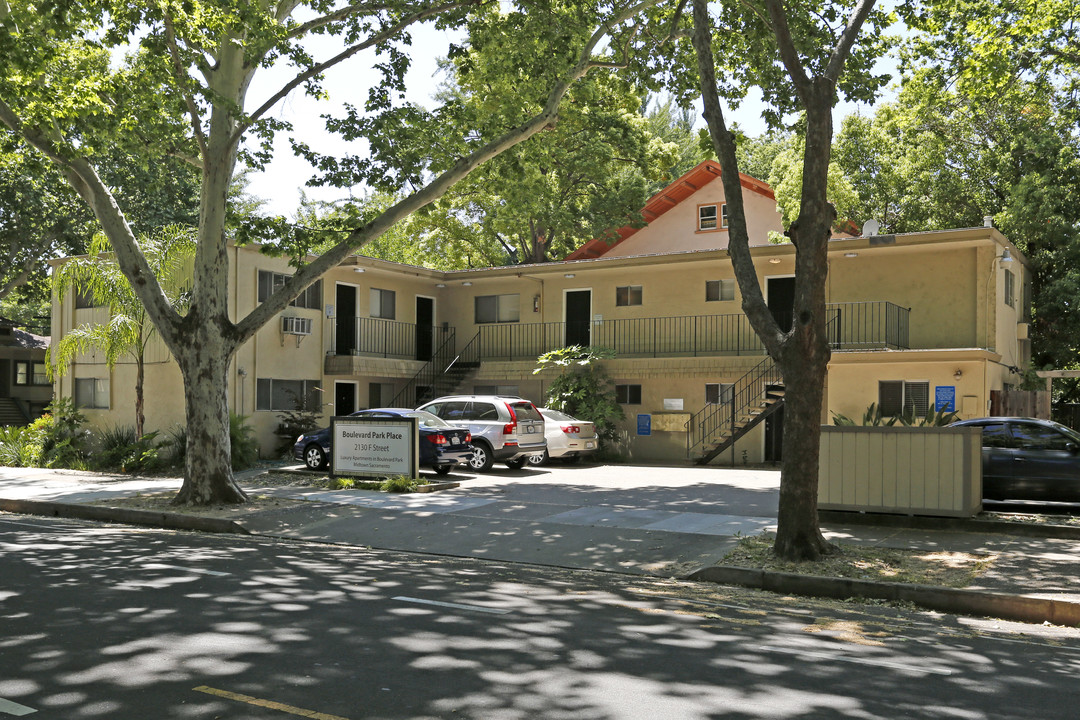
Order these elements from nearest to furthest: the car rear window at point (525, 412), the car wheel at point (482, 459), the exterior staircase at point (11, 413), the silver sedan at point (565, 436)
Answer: the car wheel at point (482, 459), the car rear window at point (525, 412), the silver sedan at point (565, 436), the exterior staircase at point (11, 413)

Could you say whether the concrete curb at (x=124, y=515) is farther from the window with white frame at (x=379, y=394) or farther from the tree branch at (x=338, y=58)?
the window with white frame at (x=379, y=394)

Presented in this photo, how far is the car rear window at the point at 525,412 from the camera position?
840 inches

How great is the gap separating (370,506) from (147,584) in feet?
21.8

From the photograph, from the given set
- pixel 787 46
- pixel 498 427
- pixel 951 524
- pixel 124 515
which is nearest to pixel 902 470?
pixel 951 524

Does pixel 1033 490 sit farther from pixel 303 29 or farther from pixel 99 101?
pixel 99 101

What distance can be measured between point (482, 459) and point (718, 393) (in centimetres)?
768

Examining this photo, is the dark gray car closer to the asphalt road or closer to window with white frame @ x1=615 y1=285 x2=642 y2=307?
the asphalt road

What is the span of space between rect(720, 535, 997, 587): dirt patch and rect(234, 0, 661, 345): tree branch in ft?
25.8

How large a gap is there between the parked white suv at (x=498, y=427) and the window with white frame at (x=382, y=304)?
658 cm

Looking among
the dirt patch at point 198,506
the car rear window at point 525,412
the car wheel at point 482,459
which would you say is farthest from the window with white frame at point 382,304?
the dirt patch at point 198,506

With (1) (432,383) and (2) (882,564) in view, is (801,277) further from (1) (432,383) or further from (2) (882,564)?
(1) (432,383)

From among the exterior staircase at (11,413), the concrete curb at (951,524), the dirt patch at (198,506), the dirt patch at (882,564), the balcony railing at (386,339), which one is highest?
the balcony railing at (386,339)

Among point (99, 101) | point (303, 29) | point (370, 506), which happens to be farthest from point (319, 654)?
point (303, 29)

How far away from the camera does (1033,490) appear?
13.9m
